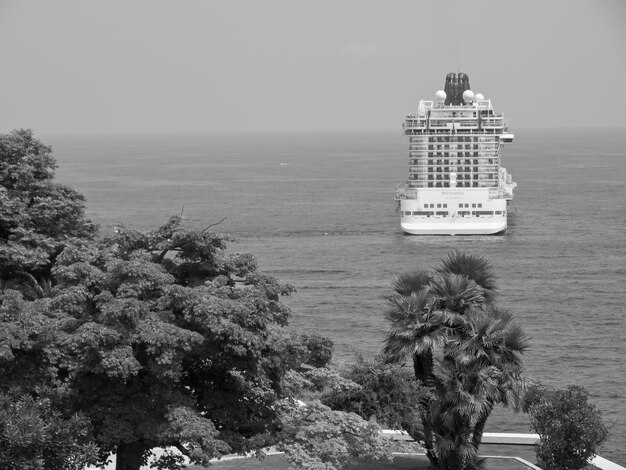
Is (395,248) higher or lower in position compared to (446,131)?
lower

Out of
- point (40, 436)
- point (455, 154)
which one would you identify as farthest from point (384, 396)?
point (455, 154)

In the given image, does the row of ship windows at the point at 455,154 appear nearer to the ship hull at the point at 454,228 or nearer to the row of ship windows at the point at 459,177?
the row of ship windows at the point at 459,177

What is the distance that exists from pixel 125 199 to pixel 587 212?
50150 mm

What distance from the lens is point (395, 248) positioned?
9125 centimetres

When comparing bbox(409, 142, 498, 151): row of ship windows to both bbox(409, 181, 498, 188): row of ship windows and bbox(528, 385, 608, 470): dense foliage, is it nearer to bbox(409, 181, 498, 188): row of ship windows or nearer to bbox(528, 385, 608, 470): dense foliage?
bbox(409, 181, 498, 188): row of ship windows

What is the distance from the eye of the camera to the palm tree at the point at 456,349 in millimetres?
26500

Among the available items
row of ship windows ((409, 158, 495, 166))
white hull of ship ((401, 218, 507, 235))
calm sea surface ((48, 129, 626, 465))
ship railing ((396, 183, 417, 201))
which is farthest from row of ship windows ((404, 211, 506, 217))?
row of ship windows ((409, 158, 495, 166))

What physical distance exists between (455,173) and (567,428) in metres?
83.8

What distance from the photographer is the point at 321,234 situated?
98938mm

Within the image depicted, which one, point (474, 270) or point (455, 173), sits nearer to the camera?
point (474, 270)

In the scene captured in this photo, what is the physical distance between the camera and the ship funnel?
440 ft

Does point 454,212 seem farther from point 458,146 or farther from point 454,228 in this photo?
point 458,146

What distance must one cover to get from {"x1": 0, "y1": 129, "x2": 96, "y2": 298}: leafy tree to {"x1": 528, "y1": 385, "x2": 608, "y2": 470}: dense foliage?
11571 millimetres

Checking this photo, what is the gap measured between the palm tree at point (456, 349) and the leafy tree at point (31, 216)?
25.8ft
